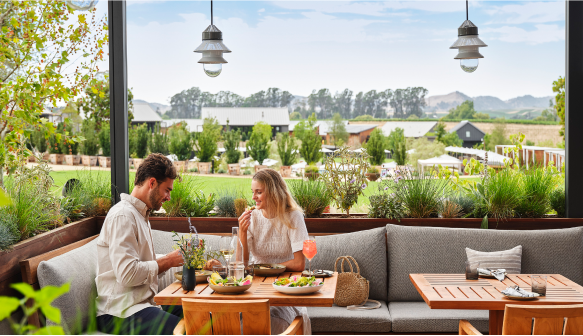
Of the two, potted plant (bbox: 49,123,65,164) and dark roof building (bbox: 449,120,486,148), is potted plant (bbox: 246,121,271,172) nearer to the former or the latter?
potted plant (bbox: 49,123,65,164)

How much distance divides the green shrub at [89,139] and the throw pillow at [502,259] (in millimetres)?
4203

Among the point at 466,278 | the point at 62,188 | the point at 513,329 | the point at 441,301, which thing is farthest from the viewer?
the point at 62,188

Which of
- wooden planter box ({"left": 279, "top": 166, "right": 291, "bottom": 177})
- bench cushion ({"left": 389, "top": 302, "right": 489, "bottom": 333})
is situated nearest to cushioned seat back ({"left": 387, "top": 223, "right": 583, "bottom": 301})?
bench cushion ({"left": 389, "top": 302, "right": 489, "bottom": 333})

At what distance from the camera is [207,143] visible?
22.9 feet

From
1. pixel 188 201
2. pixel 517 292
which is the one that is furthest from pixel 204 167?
pixel 517 292

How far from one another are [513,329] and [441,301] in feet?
1.66

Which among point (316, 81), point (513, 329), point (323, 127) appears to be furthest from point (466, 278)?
point (316, 81)

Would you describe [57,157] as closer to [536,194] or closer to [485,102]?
[536,194]

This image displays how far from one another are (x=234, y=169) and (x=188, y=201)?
9.39ft

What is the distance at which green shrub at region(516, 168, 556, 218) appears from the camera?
13.1 feet

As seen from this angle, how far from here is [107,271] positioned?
2576mm

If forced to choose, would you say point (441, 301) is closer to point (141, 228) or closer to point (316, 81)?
point (141, 228)

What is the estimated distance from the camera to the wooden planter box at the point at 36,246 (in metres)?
2.76

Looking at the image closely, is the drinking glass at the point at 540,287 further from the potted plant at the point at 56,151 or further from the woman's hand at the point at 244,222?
the potted plant at the point at 56,151
